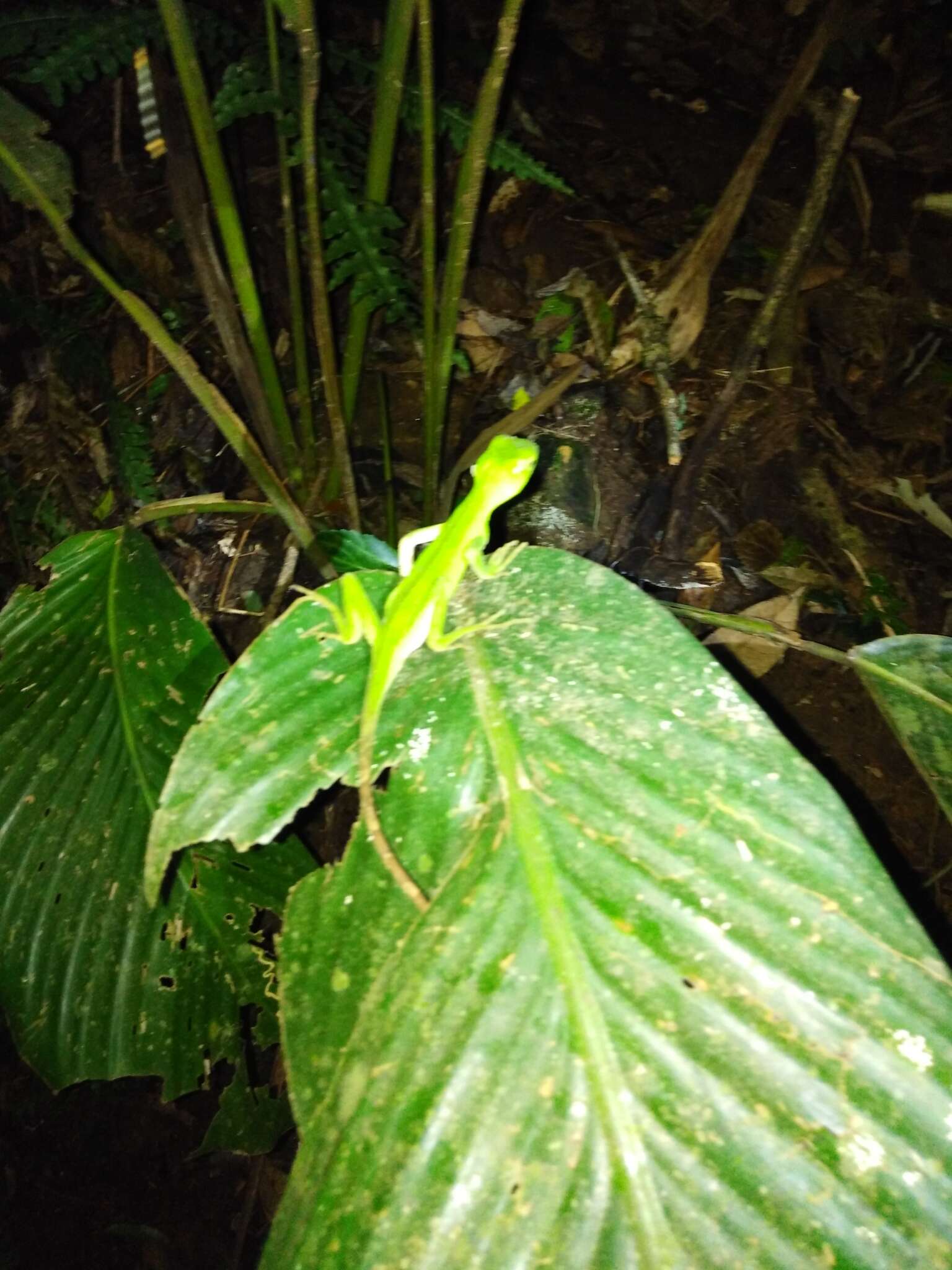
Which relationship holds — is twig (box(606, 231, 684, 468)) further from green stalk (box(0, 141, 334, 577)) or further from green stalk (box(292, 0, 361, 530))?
green stalk (box(0, 141, 334, 577))

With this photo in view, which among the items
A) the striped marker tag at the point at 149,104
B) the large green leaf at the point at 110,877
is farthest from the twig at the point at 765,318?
the striped marker tag at the point at 149,104

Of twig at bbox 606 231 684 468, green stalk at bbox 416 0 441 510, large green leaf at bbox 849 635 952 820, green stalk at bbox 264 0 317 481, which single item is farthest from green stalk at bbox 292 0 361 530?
large green leaf at bbox 849 635 952 820

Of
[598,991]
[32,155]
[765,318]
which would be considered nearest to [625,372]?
[765,318]

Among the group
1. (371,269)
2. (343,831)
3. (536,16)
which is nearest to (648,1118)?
(343,831)

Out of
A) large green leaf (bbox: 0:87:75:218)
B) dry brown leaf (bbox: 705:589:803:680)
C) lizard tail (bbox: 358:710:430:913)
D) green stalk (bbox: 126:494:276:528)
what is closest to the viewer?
lizard tail (bbox: 358:710:430:913)

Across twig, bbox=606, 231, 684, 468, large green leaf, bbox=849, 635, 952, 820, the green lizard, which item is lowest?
large green leaf, bbox=849, 635, 952, 820

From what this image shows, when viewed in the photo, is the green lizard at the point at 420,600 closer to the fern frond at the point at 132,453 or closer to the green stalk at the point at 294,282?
the green stalk at the point at 294,282
